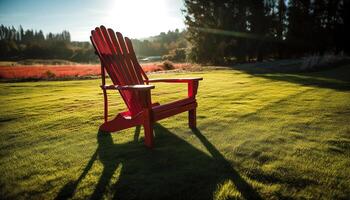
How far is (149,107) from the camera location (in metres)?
3.23

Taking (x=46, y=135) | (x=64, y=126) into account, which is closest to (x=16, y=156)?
(x=46, y=135)

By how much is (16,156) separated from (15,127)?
1564 millimetres

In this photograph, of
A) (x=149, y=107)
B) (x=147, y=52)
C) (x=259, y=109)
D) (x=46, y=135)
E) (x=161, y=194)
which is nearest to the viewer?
(x=161, y=194)

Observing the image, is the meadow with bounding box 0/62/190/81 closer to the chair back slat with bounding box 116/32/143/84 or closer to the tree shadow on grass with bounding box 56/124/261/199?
the chair back slat with bounding box 116/32/143/84

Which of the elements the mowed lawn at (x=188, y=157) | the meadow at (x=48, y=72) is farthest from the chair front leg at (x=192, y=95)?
the meadow at (x=48, y=72)

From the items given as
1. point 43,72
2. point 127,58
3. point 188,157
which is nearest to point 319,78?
point 127,58

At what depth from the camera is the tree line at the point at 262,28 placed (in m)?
26.4

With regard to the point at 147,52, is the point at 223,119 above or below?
below

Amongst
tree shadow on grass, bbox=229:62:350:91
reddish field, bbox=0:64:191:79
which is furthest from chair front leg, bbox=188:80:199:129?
reddish field, bbox=0:64:191:79

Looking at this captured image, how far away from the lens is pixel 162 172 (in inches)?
103

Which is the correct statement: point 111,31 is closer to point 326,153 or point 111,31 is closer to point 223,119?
point 223,119

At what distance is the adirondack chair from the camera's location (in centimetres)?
351

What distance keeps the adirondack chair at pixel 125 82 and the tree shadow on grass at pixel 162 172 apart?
339 millimetres

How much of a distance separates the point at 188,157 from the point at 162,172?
48 centimetres
